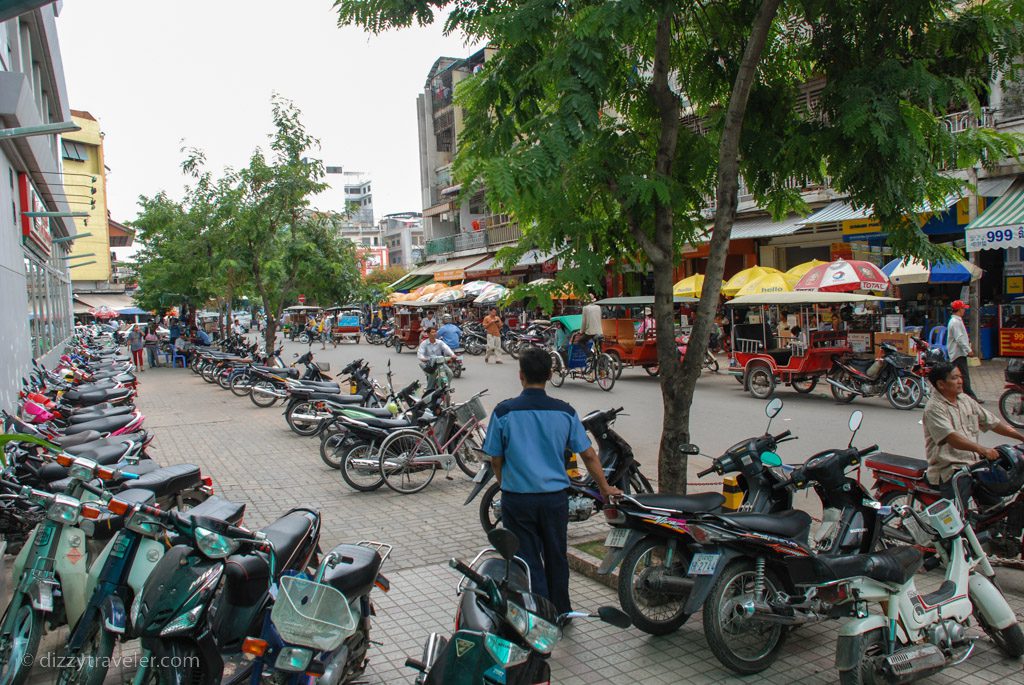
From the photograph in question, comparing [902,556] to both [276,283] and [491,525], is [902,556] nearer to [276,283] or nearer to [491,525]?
[491,525]

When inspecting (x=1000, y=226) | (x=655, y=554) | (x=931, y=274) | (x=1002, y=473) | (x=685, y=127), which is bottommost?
(x=655, y=554)

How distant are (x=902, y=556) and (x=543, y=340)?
20.4 meters

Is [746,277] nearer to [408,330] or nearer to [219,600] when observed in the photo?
[219,600]

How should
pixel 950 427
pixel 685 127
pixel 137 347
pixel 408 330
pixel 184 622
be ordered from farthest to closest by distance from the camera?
pixel 408 330
pixel 137 347
pixel 685 127
pixel 950 427
pixel 184 622

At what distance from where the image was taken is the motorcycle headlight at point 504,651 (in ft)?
9.02

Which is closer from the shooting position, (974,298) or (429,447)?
(429,447)

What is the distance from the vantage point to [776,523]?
13.9 ft

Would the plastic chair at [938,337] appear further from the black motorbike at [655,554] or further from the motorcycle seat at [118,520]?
the motorcycle seat at [118,520]

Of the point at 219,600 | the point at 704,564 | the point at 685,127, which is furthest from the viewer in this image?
the point at 685,127

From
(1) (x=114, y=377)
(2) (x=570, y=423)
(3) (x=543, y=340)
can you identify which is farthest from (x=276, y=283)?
(2) (x=570, y=423)

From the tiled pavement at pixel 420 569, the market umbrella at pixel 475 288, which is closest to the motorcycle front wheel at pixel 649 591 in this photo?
the tiled pavement at pixel 420 569

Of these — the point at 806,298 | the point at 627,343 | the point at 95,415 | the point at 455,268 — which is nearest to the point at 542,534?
the point at 95,415

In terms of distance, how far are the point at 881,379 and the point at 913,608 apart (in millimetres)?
10502

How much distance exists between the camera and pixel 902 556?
3859 millimetres
